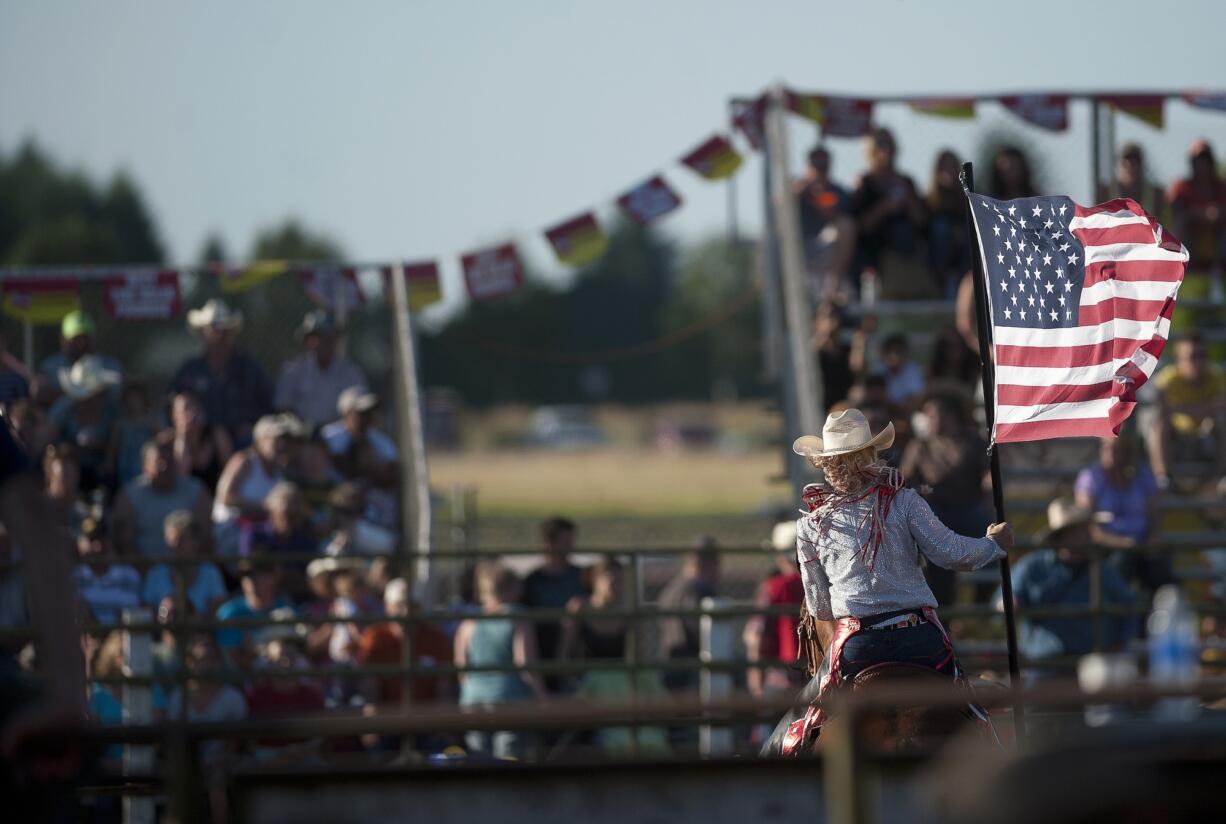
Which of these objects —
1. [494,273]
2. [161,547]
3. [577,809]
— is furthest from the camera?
[494,273]

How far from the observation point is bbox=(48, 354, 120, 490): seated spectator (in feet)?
40.9

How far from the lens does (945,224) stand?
13.6m

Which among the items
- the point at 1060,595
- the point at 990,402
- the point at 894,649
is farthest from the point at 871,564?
the point at 1060,595

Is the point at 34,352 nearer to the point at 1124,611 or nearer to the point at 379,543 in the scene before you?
the point at 379,543

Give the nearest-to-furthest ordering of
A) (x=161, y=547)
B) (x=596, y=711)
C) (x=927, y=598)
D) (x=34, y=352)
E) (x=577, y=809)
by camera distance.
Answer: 1. (x=596, y=711)
2. (x=577, y=809)
3. (x=927, y=598)
4. (x=161, y=547)
5. (x=34, y=352)

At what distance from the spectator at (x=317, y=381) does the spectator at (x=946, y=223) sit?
4525 millimetres

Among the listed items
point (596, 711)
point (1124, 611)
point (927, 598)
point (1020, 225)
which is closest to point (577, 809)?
point (596, 711)

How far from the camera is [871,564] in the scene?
6.95 meters

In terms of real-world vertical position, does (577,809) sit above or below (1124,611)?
above

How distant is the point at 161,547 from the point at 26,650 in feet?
4.51

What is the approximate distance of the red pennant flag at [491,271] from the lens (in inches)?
575

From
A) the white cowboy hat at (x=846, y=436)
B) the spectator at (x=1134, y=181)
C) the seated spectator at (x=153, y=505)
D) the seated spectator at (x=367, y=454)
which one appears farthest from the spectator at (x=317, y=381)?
the white cowboy hat at (x=846, y=436)

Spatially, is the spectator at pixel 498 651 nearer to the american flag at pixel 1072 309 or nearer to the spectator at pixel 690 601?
the spectator at pixel 690 601

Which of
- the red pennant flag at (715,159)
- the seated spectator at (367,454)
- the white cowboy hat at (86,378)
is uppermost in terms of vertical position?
the red pennant flag at (715,159)
